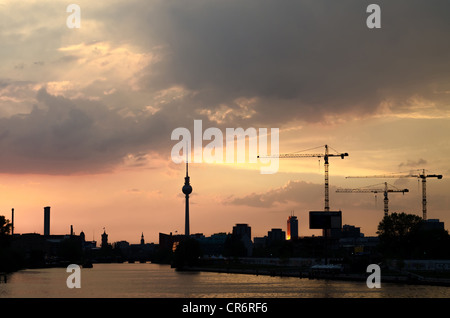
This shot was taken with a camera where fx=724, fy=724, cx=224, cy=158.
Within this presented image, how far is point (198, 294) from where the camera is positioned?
13462cm

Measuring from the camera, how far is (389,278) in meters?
176

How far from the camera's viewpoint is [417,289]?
144 metres
